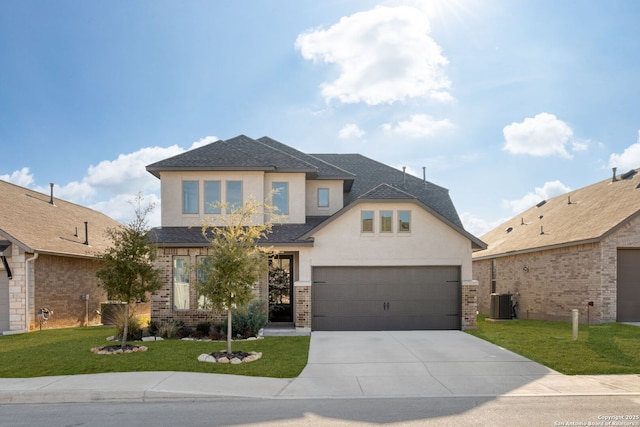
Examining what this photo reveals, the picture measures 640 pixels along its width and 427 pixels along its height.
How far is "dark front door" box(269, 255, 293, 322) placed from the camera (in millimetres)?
17948

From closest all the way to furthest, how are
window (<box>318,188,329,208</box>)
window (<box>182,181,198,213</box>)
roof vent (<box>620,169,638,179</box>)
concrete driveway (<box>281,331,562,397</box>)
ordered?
concrete driveway (<box>281,331,562,397</box>), window (<box>182,181,198,213</box>), window (<box>318,188,329,208</box>), roof vent (<box>620,169,638,179</box>)

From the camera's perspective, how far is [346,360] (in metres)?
11.3

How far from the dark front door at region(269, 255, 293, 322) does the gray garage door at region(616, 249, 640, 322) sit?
43.1ft

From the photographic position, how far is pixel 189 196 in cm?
1747

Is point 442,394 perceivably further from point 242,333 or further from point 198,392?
point 242,333

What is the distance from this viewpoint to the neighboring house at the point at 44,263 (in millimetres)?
16641

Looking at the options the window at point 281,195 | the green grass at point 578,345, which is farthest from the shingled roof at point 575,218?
the window at point 281,195

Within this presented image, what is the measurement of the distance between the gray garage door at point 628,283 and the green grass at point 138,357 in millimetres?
12846

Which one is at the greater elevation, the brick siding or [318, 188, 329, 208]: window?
[318, 188, 329, 208]: window

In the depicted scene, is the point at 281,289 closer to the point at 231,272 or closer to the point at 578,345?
the point at 231,272

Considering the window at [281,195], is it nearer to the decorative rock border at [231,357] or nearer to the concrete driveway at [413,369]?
the concrete driveway at [413,369]

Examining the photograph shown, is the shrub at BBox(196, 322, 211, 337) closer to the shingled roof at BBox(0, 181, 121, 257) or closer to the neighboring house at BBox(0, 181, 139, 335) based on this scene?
the neighboring house at BBox(0, 181, 139, 335)

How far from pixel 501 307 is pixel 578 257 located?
4373mm

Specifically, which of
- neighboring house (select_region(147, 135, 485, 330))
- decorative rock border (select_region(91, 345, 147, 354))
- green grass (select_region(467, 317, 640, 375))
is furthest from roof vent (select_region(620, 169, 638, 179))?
decorative rock border (select_region(91, 345, 147, 354))
